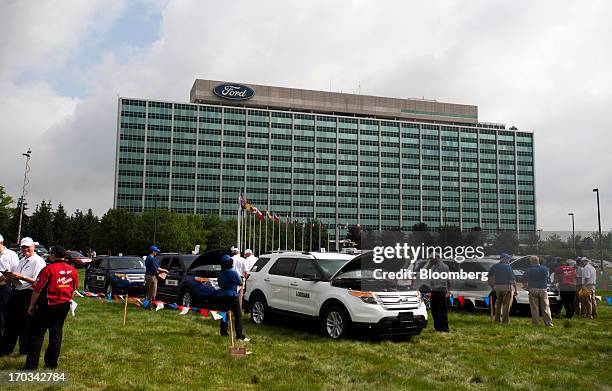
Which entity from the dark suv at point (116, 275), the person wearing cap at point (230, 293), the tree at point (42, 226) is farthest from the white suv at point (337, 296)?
the tree at point (42, 226)

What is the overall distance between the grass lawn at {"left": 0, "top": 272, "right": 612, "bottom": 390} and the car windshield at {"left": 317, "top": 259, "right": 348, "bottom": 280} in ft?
4.65

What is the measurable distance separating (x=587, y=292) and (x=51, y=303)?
48.3 feet

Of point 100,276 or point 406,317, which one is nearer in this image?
point 406,317

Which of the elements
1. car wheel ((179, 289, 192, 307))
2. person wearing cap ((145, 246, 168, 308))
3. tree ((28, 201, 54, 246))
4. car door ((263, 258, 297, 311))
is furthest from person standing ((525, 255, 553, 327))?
tree ((28, 201, 54, 246))

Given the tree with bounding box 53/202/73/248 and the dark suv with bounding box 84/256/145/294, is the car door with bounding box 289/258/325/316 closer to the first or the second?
the dark suv with bounding box 84/256/145/294

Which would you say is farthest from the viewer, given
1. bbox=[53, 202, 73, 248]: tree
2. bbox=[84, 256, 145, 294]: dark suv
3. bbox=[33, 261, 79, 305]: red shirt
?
bbox=[53, 202, 73, 248]: tree

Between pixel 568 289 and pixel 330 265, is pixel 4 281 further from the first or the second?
pixel 568 289

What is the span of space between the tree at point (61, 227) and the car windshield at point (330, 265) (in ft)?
326

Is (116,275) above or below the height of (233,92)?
below

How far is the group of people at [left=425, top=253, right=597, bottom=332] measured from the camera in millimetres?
12578

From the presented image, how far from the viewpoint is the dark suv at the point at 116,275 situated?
19.4 meters

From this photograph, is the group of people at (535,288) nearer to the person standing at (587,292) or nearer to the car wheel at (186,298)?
the person standing at (587,292)

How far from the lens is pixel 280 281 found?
12.6 meters

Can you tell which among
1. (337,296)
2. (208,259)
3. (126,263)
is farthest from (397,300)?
(126,263)
